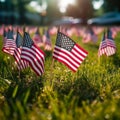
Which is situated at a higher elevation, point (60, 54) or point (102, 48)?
point (60, 54)

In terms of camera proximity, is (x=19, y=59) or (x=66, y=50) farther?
(x=19, y=59)

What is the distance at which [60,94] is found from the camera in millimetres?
6977

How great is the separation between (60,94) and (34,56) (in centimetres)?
130

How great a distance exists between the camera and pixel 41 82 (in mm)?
8219

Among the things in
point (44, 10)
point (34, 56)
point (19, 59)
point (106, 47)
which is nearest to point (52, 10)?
point (44, 10)

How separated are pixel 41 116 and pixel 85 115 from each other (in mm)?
597

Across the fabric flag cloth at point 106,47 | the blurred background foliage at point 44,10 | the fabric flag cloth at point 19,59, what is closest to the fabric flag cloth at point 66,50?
the fabric flag cloth at point 19,59

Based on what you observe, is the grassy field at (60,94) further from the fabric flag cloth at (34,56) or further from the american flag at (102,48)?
the american flag at (102,48)

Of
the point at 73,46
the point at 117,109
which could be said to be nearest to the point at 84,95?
the point at 73,46

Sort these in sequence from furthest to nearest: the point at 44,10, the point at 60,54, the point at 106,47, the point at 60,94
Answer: the point at 44,10 → the point at 106,47 → the point at 60,54 → the point at 60,94

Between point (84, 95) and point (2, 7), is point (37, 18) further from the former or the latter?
point (84, 95)


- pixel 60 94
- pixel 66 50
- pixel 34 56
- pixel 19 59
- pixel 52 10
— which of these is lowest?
pixel 52 10

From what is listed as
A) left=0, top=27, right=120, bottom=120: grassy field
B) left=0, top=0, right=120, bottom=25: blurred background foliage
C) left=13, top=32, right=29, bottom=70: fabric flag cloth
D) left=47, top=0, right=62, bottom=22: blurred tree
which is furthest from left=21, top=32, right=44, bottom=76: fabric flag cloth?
left=47, top=0, right=62, bottom=22: blurred tree

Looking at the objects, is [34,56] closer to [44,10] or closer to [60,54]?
[60,54]
